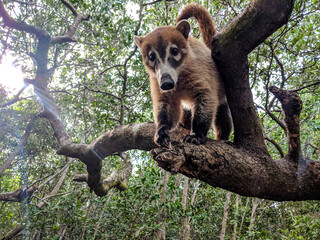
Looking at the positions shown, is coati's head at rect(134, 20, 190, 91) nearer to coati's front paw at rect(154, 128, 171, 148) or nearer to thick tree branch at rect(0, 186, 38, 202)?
coati's front paw at rect(154, 128, 171, 148)

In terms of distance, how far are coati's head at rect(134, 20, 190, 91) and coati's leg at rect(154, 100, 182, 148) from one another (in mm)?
413

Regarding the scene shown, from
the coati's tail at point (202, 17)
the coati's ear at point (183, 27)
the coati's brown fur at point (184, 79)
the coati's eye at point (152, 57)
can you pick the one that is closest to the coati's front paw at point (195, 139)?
the coati's brown fur at point (184, 79)

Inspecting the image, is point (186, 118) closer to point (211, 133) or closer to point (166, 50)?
point (166, 50)

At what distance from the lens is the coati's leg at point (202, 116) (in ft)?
8.31

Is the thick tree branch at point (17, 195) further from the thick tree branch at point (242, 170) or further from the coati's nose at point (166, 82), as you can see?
the thick tree branch at point (242, 170)

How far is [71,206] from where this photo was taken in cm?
584

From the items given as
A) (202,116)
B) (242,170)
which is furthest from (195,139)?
(242,170)

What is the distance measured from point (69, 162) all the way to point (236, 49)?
22.6 feet

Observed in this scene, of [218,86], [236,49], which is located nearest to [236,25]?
[236,49]

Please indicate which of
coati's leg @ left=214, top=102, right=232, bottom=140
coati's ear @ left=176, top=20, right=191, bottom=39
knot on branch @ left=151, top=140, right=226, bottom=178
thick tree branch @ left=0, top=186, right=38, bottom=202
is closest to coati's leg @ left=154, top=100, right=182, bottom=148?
coati's leg @ left=214, top=102, right=232, bottom=140

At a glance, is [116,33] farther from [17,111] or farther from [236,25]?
[17,111]

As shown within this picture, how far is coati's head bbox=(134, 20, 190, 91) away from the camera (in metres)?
2.75

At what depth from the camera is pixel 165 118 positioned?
115 inches

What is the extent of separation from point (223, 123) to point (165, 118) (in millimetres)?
904
